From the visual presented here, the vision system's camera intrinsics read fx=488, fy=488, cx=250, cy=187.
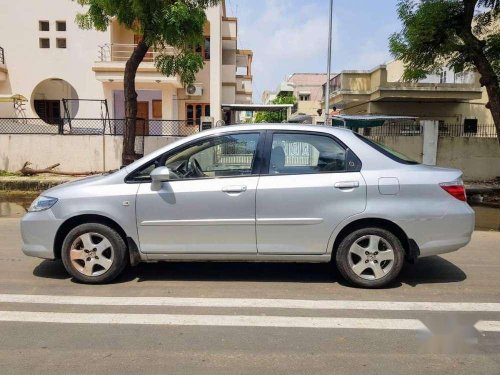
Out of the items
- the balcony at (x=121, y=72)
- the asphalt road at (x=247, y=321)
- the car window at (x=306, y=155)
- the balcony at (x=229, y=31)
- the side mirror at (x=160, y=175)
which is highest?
the balcony at (x=229, y=31)

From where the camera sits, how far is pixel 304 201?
4.97m

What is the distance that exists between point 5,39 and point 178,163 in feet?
72.5

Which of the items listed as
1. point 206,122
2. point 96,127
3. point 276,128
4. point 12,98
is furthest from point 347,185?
point 12,98

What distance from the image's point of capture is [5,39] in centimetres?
2328

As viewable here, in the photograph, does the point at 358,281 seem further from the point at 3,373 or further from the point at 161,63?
the point at 161,63

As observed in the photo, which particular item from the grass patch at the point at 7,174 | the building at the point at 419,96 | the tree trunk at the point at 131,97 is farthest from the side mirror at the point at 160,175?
the building at the point at 419,96

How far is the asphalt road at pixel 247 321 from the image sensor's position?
352 cm

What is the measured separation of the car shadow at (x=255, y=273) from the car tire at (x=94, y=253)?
249 millimetres

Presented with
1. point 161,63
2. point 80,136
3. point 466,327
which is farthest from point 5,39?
point 466,327

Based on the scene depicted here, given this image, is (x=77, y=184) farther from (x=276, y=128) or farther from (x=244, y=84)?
(x=244, y=84)

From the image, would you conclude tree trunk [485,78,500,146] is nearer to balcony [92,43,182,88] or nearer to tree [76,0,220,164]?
tree [76,0,220,164]

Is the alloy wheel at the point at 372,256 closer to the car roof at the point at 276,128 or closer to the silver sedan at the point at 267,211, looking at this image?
the silver sedan at the point at 267,211

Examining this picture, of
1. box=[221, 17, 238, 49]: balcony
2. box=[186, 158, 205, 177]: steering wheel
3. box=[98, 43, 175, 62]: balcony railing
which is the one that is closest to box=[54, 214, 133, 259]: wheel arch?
box=[186, 158, 205, 177]: steering wheel

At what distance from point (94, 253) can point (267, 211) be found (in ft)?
6.18
